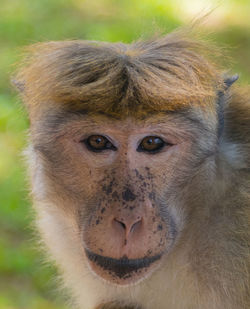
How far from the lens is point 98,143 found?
4297mm

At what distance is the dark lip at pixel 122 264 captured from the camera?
4.06 meters

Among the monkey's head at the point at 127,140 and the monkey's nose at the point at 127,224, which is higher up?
the monkey's head at the point at 127,140

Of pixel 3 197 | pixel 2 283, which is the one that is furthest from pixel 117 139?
pixel 3 197

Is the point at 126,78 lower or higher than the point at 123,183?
higher

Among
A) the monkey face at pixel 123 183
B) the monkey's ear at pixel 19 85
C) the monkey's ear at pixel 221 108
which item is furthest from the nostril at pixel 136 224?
the monkey's ear at pixel 19 85

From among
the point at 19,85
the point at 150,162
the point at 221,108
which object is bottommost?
the point at 150,162

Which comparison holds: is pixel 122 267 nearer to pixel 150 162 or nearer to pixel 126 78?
pixel 150 162

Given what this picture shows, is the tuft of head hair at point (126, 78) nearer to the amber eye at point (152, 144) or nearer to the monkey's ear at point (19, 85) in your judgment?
the amber eye at point (152, 144)

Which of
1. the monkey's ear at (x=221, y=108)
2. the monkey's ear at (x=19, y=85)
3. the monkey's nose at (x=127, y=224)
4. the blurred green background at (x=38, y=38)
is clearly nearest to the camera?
the monkey's nose at (x=127, y=224)

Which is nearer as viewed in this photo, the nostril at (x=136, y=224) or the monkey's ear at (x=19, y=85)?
the nostril at (x=136, y=224)

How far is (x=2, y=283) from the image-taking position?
263 inches

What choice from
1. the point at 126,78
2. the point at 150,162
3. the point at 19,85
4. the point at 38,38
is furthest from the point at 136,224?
the point at 38,38

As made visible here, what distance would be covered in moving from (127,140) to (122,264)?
0.70m

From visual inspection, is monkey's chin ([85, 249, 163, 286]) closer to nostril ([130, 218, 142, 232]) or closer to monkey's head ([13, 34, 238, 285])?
monkey's head ([13, 34, 238, 285])
